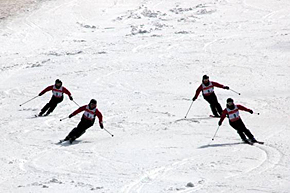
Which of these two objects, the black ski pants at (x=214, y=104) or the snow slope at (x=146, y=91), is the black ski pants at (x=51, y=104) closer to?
the snow slope at (x=146, y=91)

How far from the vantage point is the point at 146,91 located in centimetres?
2125

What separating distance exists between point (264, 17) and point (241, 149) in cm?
2687

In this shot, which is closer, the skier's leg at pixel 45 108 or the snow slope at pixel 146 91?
the snow slope at pixel 146 91

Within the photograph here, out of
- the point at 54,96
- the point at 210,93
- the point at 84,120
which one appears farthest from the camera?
the point at 54,96

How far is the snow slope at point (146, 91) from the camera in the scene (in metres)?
11.4

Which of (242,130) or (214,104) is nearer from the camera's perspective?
(242,130)

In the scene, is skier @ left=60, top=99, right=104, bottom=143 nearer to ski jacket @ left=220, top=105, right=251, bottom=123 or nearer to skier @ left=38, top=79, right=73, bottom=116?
ski jacket @ left=220, top=105, right=251, bottom=123

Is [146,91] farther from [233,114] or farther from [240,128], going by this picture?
[240,128]

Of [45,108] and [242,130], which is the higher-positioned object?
[242,130]

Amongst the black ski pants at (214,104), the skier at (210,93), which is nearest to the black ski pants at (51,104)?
the skier at (210,93)

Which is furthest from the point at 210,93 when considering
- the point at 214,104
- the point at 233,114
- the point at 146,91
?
the point at 146,91

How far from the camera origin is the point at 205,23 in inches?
1467

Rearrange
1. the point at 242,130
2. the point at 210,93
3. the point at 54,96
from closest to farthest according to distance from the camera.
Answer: the point at 242,130
the point at 210,93
the point at 54,96

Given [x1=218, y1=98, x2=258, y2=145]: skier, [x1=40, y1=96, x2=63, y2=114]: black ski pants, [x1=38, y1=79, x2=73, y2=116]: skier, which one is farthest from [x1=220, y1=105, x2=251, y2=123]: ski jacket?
[x1=40, y1=96, x2=63, y2=114]: black ski pants
